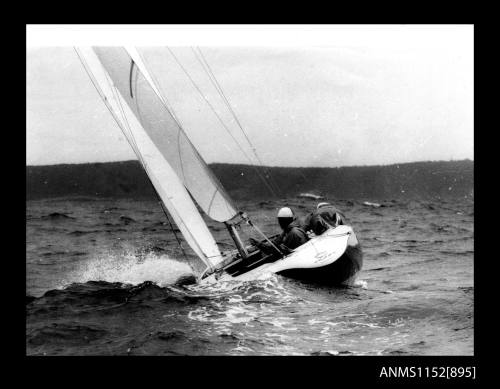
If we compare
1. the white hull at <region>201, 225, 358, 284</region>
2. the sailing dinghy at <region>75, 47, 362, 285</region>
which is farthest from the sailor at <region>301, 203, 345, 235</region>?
the white hull at <region>201, 225, 358, 284</region>

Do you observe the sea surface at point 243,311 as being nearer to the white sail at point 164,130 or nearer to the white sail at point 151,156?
the white sail at point 151,156

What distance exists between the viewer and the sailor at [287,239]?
10922mm

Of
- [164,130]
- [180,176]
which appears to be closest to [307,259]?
[180,176]

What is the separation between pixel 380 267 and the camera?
14.1 m

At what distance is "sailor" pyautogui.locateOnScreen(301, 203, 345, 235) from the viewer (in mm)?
11609

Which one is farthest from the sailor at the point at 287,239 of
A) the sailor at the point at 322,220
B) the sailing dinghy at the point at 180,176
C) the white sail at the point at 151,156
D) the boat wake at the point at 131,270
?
the boat wake at the point at 131,270

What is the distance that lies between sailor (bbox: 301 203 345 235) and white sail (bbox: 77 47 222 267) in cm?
197

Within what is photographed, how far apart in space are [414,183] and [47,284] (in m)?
15.6

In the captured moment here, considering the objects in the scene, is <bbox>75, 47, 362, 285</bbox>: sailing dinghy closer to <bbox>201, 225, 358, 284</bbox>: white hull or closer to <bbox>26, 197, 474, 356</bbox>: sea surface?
<bbox>201, 225, 358, 284</bbox>: white hull

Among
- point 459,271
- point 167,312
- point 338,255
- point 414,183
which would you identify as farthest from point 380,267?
point 414,183

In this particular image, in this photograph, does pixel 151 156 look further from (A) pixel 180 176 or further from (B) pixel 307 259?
(B) pixel 307 259

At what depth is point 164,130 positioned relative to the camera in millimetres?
10281

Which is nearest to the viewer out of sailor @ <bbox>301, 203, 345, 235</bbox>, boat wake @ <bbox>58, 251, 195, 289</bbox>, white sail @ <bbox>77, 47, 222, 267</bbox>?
white sail @ <bbox>77, 47, 222, 267</bbox>

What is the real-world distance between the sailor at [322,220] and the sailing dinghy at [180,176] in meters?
0.38
